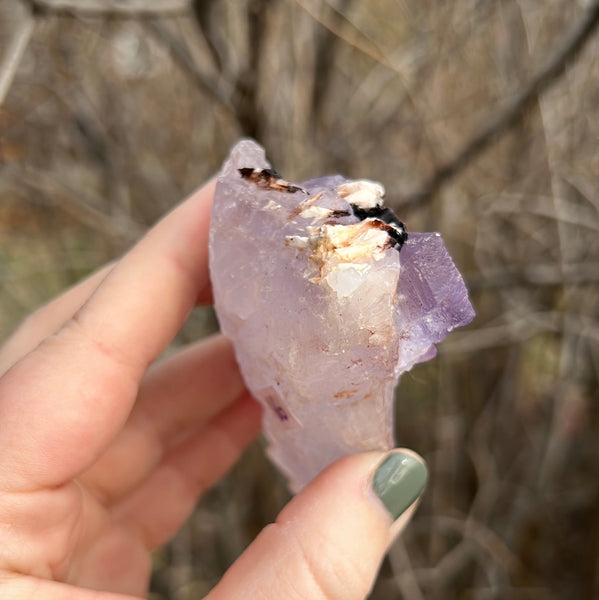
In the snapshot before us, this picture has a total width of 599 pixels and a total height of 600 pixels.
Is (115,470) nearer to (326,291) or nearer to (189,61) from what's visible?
(326,291)

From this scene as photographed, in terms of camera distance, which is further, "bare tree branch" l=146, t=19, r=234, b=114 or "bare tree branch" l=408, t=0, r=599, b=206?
"bare tree branch" l=146, t=19, r=234, b=114

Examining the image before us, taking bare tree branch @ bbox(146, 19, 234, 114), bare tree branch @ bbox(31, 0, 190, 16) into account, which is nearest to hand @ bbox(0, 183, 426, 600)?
bare tree branch @ bbox(31, 0, 190, 16)

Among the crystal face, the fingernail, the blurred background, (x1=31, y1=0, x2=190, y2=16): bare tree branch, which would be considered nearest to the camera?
the crystal face

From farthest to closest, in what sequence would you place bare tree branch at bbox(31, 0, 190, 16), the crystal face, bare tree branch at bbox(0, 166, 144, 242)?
bare tree branch at bbox(0, 166, 144, 242) < bare tree branch at bbox(31, 0, 190, 16) < the crystal face

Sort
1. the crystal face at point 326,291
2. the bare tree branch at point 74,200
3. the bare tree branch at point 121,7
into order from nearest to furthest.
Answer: the crystal face at point 326,291, the bare tree branch at point 121,7, the bare tree branch at point 74,200

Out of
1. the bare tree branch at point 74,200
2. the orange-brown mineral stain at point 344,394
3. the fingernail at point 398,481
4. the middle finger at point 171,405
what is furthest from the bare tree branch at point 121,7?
the fingernail at point 398,481

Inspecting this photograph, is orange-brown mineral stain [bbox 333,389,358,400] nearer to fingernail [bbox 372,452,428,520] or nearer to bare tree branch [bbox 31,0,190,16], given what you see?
fingernail [bbox 372,452,428,520]

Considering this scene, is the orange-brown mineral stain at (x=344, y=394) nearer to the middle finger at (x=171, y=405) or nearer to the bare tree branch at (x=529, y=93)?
the middle finger at (x=171, y=405)
